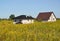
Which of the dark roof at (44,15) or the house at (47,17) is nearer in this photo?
the house at (47,17)

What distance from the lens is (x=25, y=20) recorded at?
151ft

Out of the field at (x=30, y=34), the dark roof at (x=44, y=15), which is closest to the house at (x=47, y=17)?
the dark roof at (x=44, y=15)

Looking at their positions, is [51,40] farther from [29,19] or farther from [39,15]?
[39,15]

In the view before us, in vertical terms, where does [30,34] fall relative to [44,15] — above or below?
above

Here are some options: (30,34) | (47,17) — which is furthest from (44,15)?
(30,34)

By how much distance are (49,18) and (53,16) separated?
11.9 feet

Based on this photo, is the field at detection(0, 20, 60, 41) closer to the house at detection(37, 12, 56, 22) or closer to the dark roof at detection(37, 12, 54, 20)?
the house at detection(37, 12, 56, 22)

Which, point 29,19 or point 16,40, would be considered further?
point 29,19

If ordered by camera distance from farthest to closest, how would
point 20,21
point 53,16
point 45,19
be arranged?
point 53,16 < point 45,19 < point 20,21

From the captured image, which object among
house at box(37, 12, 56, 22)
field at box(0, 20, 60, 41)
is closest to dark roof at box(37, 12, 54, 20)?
house at box(37, 12, 56, 22)

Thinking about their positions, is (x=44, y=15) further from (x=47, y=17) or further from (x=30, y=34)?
(x=30, y=34)

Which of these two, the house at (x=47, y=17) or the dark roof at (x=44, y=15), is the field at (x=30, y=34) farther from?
the dark roof at (x=44, y=15)

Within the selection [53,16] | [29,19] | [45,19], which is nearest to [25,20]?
[29,19]

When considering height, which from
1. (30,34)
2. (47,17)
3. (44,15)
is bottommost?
(47,17)
